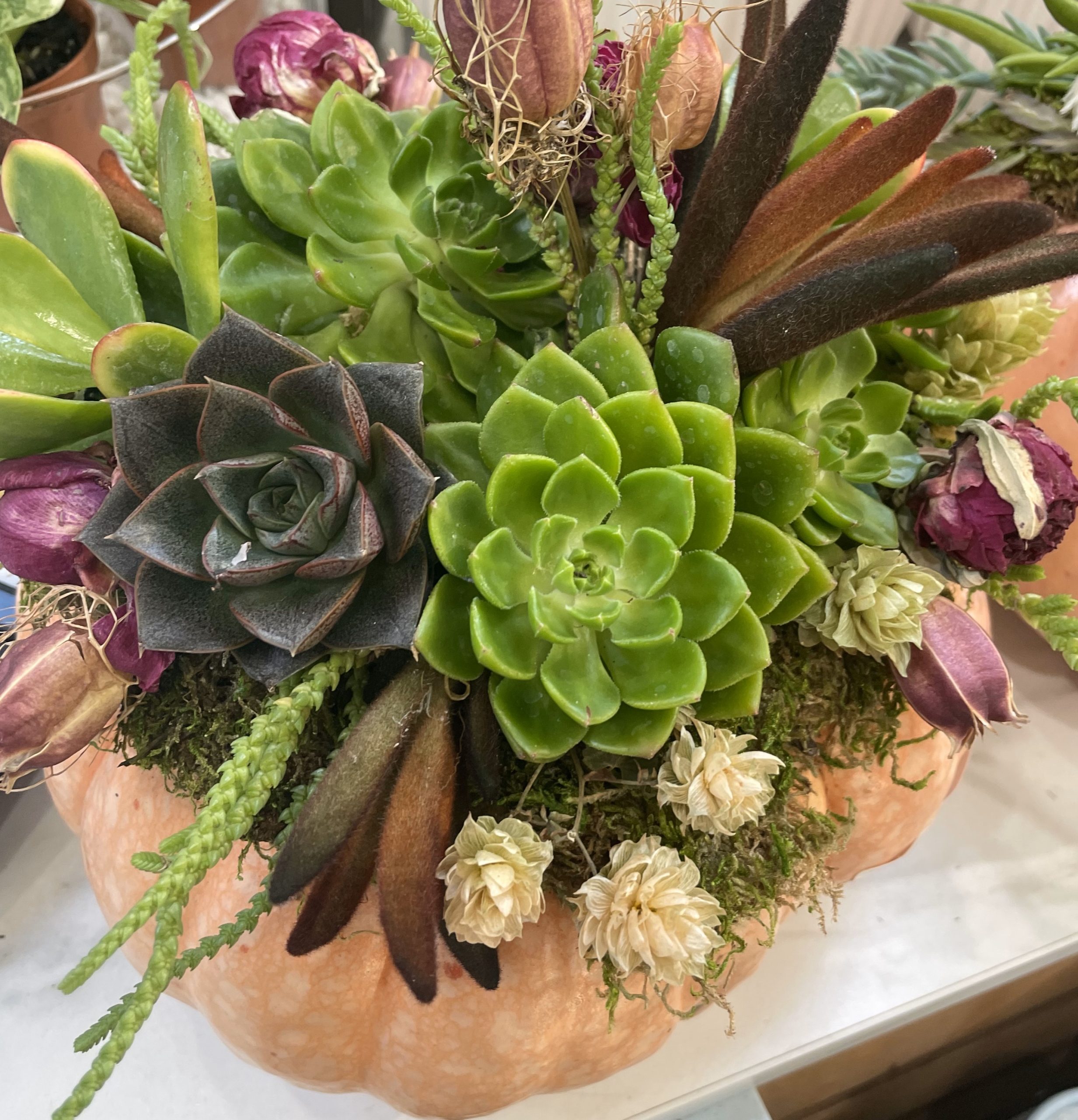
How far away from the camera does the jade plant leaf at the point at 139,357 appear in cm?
43

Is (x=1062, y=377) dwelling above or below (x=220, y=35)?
below

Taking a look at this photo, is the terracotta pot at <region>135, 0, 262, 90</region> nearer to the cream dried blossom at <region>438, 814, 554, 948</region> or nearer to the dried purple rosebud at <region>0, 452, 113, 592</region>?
the dried purple rosebud at <region>0, 452, 113, 592</region>

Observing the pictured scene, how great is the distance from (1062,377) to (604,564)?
60cm

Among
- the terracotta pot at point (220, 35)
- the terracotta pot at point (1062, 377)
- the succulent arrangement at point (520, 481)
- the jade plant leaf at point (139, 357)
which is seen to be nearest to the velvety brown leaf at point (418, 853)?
the succulent arrangement at point (520, 481)

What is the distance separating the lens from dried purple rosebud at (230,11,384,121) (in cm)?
63

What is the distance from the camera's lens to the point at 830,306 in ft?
1.40

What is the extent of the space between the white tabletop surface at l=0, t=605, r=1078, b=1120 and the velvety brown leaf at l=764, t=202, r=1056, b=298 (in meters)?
0.57

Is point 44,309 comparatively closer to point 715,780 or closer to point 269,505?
point 269,505

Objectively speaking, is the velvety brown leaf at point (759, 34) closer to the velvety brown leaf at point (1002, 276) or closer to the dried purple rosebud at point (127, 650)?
the velvety brown leaf at point (1002, 276)

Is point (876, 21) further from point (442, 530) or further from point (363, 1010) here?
A: point (363, 1010)

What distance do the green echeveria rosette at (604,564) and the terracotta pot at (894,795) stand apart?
0.21 meters

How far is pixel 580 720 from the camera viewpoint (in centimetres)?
40

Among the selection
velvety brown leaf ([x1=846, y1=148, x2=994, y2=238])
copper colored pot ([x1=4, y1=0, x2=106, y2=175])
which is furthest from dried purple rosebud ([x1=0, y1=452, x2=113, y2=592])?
copper colored pot ([x1=4, y1=0, x2=106, y2=175])

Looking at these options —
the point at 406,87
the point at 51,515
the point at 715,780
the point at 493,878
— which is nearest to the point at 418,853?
the point at 493,878
